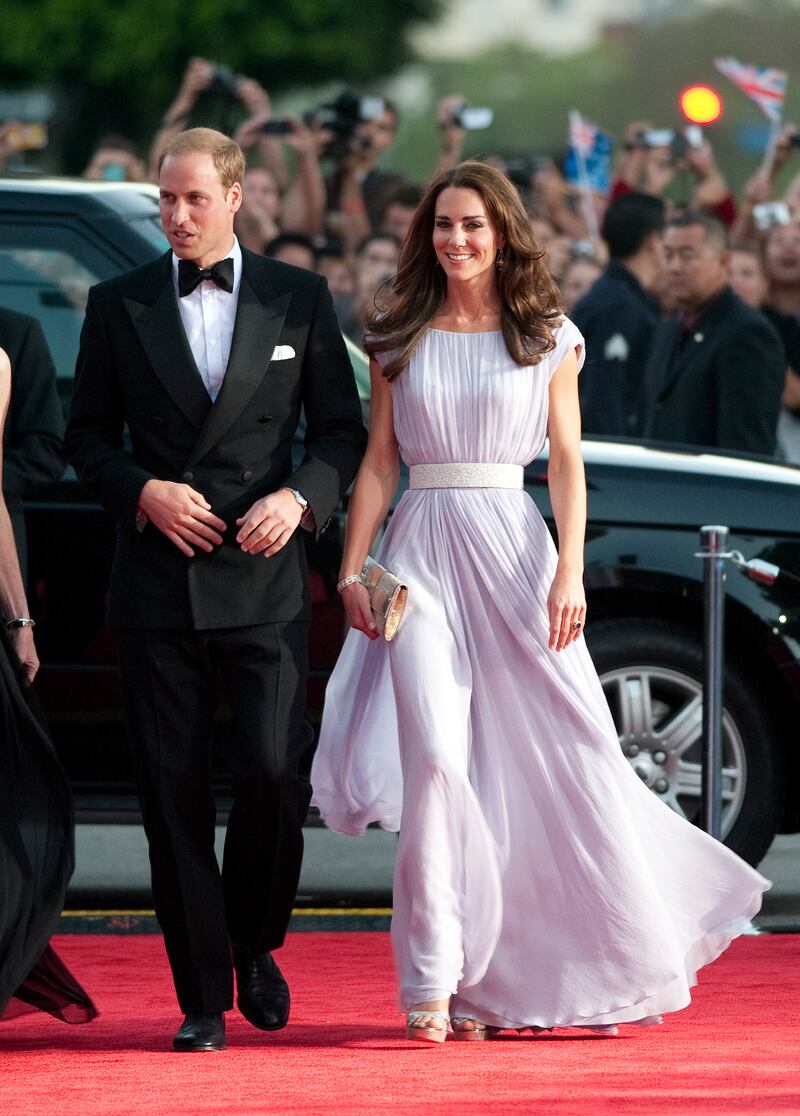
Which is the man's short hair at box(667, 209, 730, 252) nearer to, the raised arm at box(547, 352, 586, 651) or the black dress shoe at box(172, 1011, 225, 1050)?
the raised arm at box(547, 352, 586, 651)

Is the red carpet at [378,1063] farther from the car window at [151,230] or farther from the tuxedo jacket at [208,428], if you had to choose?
the car window at [151,230]

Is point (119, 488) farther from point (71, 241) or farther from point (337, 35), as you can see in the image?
point (337, 35)

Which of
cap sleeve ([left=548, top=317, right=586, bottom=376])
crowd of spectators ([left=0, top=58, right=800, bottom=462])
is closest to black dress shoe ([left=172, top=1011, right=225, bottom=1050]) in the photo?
cap sleeve ([left=548, top=317, right=586, bottom=376])

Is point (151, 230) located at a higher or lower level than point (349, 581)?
higher

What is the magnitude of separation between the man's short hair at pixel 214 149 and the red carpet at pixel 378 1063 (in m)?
1.97

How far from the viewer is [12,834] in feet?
17.9

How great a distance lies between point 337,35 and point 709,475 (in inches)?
1008

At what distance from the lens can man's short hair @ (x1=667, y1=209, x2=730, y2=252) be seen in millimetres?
10047

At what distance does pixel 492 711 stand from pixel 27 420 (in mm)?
1950

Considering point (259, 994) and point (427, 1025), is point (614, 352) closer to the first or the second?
point (259, 994)

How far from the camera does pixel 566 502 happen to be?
5645 mm

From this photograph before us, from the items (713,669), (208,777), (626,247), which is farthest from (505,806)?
(626,247)

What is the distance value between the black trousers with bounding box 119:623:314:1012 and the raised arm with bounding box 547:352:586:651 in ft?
1.97

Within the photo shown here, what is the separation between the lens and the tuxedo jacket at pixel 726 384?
9406 millimetres
